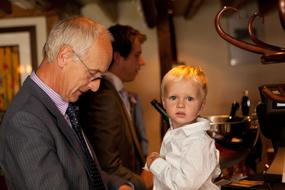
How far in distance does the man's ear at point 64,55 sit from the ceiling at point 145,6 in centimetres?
153

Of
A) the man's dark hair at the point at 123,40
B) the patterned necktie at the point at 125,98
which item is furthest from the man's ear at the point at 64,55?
the patterned necktie at the point at 125,98

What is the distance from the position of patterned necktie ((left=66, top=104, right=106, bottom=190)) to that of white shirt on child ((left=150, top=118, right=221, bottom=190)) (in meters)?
0.20

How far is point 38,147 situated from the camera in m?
1.17

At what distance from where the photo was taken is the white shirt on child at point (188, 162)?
4.34 ft

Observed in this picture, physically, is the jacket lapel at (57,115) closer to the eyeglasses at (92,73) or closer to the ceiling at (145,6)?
the eyeglasses at (92,73)

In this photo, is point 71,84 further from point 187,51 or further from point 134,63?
point 187,51

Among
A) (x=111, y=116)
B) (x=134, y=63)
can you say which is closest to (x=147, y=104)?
(x=134, y=63)

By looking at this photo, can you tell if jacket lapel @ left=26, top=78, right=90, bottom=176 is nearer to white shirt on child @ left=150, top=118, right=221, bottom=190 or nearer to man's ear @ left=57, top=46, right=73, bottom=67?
man's ear @ left=57, top=46, right=73, bottom=67

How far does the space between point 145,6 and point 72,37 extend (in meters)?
2.01

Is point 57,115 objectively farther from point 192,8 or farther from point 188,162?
point 192,8

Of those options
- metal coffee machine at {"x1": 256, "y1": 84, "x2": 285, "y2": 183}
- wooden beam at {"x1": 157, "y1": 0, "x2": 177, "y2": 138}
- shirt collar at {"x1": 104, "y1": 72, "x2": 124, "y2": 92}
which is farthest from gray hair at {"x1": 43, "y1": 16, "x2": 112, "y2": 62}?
wooden beam at {"x1": 157, "y1": 0, "x2": 177, "y2": 138}

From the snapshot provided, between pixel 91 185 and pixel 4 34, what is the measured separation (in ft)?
9.42

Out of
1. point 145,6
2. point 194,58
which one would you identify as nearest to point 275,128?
point 145,6

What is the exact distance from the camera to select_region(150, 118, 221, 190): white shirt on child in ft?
4.34
